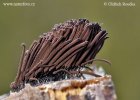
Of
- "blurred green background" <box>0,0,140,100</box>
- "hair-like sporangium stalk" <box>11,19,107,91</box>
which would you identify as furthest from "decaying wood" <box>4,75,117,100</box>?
Result: "blurred green background" <box>0,0,140,100</box>

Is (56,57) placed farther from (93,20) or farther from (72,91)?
(93,20)

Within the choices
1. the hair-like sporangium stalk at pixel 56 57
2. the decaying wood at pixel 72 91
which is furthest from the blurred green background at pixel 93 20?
the decaying wood at pixel 72 91

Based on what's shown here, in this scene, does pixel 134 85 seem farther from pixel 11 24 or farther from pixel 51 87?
pixel 51 87

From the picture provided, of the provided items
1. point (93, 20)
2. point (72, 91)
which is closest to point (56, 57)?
point (72, 91)

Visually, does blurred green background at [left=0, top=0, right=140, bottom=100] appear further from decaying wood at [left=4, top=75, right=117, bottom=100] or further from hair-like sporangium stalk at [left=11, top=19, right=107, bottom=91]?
decaying wood at [left=4, top=75, right=117, bottom=100]

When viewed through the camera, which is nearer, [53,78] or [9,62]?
[53,78]

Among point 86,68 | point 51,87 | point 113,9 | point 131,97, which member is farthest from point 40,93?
point 113,9

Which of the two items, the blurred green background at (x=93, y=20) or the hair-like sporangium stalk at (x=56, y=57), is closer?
the hair-like sporangium stalk at (x=56, y=57)

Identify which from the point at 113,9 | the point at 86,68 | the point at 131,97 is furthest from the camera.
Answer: the point at 113,9

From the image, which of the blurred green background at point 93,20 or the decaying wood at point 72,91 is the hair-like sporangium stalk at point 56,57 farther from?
the blurred green background at point 93,20
